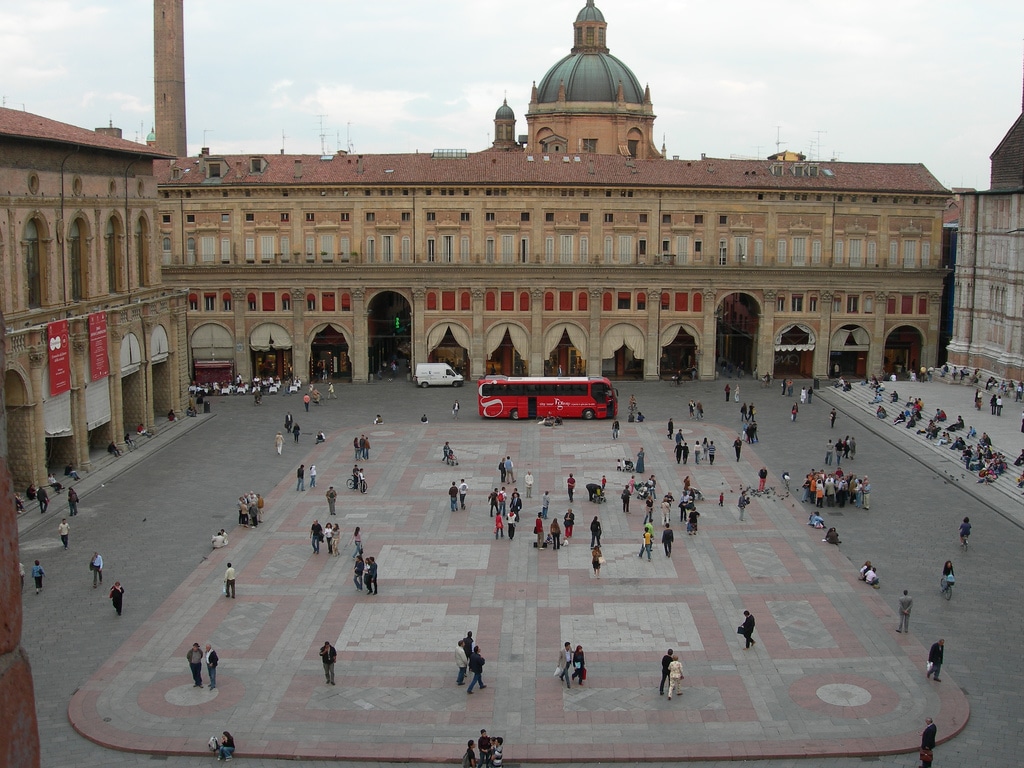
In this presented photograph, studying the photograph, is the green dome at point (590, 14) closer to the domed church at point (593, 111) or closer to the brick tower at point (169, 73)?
the domed church at point (593, 111)

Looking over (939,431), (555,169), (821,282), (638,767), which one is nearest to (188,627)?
(638,767)

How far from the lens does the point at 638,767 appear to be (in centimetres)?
2466

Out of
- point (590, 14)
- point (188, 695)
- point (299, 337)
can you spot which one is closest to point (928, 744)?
point (188, 695)

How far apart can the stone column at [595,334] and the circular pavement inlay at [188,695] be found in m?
54.5

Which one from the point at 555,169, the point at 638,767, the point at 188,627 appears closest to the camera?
the point at 638,767

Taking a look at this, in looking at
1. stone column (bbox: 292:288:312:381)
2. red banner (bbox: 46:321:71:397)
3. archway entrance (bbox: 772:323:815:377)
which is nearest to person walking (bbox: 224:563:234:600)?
red banner (bbox: 46:321:71:397)

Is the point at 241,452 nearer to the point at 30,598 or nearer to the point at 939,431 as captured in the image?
the point at 30,598

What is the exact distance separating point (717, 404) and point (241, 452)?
3023 cm

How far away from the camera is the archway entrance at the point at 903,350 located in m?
82.2

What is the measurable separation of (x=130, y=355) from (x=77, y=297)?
19.9 ft

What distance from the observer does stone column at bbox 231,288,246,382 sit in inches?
3130

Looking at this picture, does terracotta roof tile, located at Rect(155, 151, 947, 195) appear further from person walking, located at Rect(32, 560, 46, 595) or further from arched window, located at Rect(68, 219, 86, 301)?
person walking, located at Rect(32, 560, 46, 595)

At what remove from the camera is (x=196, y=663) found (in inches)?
1099

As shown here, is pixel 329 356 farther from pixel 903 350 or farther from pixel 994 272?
pixel 994 272
